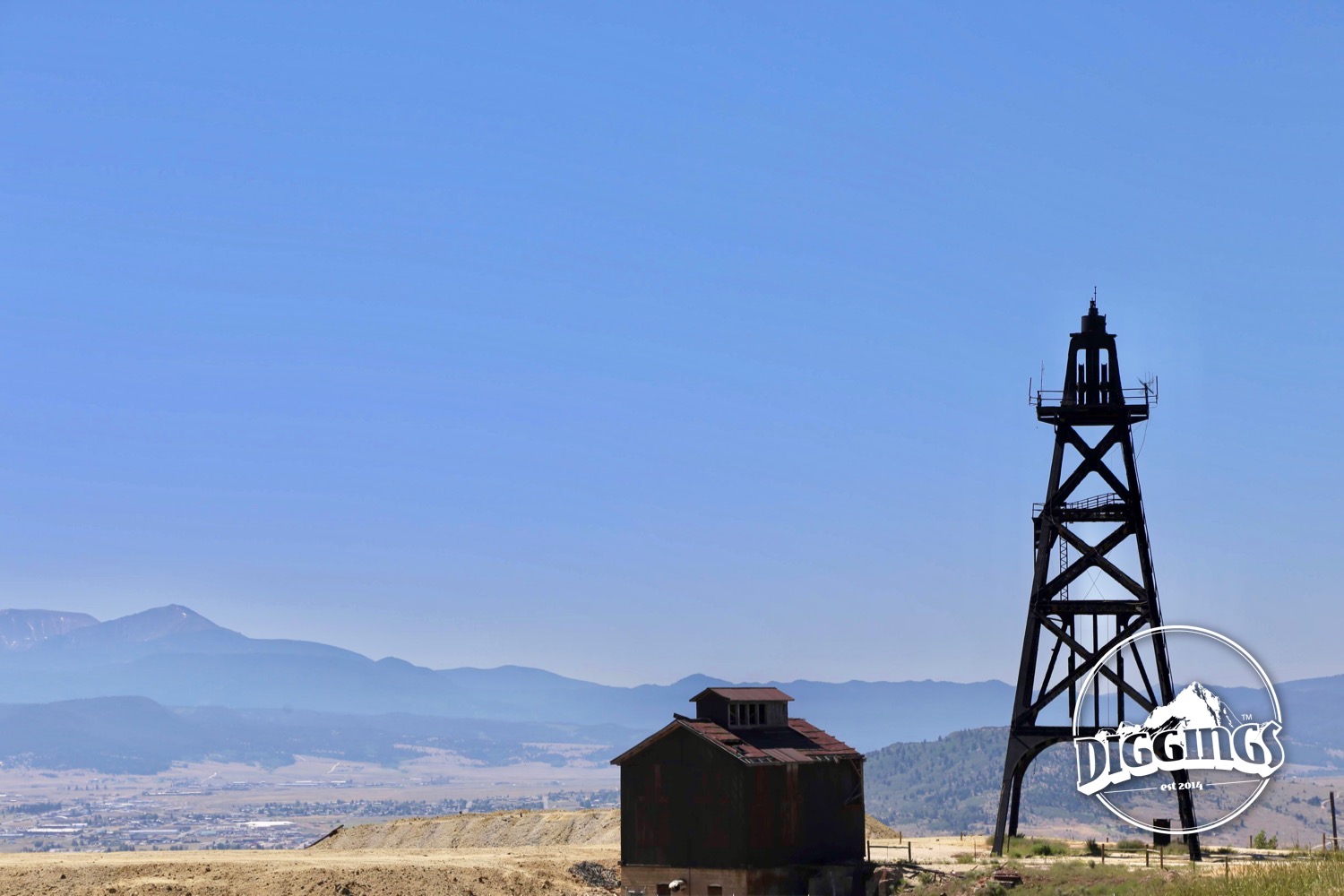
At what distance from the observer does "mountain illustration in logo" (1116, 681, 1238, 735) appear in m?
76.9

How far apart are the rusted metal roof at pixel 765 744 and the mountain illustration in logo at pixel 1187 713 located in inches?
525

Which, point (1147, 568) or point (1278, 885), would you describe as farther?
point (1147, 568)

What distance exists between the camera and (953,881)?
74.4 metres

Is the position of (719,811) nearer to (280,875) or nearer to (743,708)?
(743,708)

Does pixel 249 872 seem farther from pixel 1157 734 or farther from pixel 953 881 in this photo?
pixel 1157 734

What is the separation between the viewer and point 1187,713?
7894 centimetres

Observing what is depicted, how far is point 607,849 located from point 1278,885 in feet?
143

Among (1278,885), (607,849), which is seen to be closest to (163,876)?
(607,849)

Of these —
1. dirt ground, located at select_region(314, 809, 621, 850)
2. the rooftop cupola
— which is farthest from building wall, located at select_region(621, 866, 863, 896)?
dirt ground, located at select_region(314, 809, 621, 850)

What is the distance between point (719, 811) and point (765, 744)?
4.83 metres

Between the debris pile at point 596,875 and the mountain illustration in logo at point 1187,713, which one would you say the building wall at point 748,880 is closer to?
the debris pile at point 596,875

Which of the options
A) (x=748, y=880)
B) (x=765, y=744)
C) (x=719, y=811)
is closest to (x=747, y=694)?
(x=765, y=744)

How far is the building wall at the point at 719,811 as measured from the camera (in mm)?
75938

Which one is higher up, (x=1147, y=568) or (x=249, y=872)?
(x=1147, y=568)
